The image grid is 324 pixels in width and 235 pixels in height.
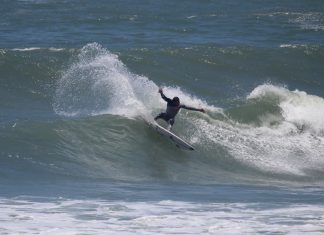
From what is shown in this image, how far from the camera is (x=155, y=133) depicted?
59.4 feet

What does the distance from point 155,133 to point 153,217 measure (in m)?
6.75

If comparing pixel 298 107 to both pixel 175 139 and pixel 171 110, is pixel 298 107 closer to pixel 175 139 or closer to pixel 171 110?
pixel 171 110

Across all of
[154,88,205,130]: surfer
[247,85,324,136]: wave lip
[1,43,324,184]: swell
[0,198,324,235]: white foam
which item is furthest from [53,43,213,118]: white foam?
[0,198,324,235]: white foam

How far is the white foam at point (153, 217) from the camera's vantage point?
10.8m

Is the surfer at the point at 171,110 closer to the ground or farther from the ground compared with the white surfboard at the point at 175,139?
farther from the ground

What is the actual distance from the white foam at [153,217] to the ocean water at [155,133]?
3 centimetres

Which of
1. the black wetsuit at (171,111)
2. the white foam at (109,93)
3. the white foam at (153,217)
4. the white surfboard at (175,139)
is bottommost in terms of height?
the white foam at (153,217)

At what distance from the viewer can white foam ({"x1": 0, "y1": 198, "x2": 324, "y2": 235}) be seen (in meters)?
10.8

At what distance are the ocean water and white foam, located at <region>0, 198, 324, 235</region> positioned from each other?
0.03m

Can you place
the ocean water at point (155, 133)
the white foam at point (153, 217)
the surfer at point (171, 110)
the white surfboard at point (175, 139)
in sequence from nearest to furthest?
the white foam at point (153, 217)
the ocean water at point (155, 133)
the white surfboard at point (175, 139)
the surfer at point (171, 110)

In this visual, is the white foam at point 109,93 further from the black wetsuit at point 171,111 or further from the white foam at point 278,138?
the white foam at point 278,138

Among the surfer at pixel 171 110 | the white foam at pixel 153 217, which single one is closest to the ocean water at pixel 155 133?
the white foam at pixel 153 217

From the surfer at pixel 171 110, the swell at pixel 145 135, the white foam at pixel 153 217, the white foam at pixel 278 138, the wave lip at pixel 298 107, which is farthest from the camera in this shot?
the wave lip at pixel 298 107

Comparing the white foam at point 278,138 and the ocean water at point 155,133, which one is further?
the white foam at point 278,138
